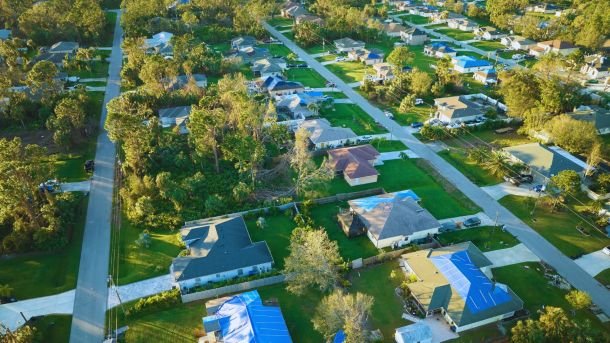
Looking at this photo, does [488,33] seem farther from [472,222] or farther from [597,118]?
[472,222]

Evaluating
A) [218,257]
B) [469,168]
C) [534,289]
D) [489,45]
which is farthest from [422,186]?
[489,45]

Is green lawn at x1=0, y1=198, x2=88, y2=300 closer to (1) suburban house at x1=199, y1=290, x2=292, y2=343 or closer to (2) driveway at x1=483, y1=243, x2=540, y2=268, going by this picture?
(1) suburban house at x1=199, y1=290, x2=292, y2=343

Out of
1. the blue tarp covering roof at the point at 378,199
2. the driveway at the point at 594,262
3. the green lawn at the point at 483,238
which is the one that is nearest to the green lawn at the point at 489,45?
the blue tarp covering roof at the point at 378,199

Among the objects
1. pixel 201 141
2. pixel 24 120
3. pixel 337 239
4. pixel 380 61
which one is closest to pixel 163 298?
pixel 337 239

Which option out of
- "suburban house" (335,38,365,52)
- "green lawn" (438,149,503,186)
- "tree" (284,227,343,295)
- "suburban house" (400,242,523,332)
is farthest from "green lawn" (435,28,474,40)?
"tree" (284,227,343,295)

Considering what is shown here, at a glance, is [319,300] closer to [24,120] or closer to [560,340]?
[560,340]
